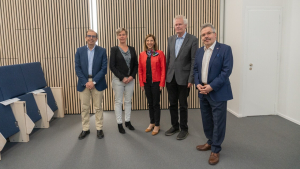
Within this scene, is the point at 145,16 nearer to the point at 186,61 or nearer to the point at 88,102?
the point at 186,61

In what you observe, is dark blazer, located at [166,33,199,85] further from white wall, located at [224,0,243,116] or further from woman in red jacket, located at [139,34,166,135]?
white wall, located at [224,0,243,116]

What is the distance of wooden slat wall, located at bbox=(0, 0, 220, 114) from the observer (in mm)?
4812

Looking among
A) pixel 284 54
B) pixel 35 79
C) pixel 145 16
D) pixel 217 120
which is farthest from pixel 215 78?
pixel 35 79

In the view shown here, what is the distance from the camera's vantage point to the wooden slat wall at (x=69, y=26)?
481cm

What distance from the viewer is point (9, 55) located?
4.93 metres

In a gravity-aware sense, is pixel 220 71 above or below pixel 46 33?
below

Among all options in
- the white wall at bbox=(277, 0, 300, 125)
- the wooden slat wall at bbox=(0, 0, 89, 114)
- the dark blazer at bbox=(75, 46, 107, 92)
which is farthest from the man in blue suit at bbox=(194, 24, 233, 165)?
the wooden slat wall at bbox=(0, 0, 89, 114)

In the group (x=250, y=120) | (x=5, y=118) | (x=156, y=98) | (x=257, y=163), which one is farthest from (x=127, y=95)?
(x=250, y=120)

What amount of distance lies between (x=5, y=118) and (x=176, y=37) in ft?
9.46

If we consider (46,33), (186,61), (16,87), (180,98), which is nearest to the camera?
(186,61)

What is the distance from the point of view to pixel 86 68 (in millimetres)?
3449

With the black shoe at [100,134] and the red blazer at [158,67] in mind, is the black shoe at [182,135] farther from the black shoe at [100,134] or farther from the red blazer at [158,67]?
the black shoe at [100,134]

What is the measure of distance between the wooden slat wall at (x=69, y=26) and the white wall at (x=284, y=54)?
74 centimetres

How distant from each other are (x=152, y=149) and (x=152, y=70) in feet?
4.08
